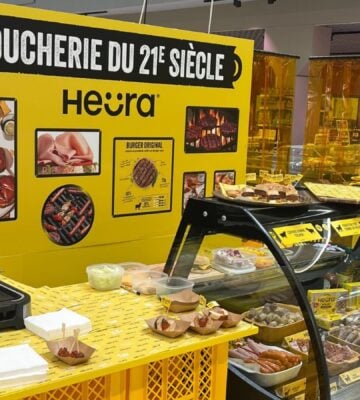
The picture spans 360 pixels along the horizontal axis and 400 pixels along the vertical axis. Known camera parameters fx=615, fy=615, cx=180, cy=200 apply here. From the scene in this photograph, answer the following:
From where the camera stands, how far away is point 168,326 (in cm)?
180

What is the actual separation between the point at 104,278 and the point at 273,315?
810 millimetres

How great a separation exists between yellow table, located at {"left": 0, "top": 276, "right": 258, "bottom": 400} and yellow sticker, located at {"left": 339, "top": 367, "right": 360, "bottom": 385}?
737mm

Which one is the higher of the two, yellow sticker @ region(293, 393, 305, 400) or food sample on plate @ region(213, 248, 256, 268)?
food sample on plate @ region(213, 248, 256, 268)

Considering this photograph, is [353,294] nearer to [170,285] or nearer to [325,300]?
[325,300]

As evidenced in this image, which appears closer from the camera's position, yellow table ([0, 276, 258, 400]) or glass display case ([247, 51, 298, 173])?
yellow table ([0, 276, 258, 400])

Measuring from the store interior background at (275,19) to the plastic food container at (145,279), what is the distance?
26.1 ft

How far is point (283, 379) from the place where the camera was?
2346mm

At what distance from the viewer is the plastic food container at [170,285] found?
2.15m

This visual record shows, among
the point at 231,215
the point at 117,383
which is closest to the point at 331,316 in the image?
the point at 231,215

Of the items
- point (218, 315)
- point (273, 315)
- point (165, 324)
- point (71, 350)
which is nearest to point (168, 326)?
point (165, 324)

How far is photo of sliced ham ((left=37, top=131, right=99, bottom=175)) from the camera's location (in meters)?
2.60

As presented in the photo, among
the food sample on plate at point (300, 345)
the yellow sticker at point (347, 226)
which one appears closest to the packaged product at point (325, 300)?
the food sample on plate at point (300, 345)

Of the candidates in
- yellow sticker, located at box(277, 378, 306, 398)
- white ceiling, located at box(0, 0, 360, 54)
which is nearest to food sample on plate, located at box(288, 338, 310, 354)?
yellow sticker, located at box(277, 378, 306, 398)

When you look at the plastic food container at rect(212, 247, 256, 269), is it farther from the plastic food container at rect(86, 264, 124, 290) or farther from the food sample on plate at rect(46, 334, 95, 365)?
the food sample on plate at rect(46, 334, 95, 365)
